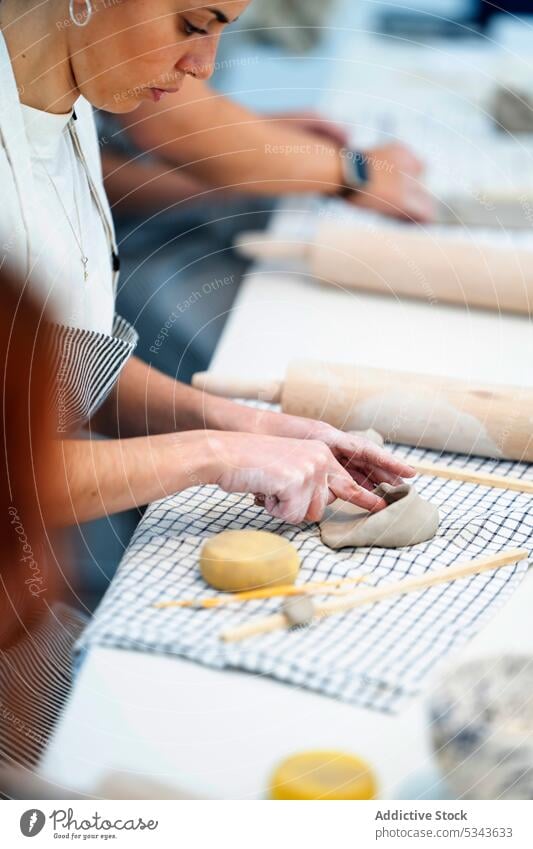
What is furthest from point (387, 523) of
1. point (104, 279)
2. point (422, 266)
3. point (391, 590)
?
point (422, 266)

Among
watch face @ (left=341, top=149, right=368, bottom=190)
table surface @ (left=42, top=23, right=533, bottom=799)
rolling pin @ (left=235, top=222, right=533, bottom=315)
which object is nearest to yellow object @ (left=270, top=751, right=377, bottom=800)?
table surface @ (left=42, top=23, right=533, bottom=799)

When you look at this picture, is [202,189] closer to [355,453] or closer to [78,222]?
[78,222]

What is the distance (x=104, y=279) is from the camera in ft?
2.74

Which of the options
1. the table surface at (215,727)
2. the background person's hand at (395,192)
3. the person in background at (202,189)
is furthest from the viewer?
the background person's hand at (395,192)

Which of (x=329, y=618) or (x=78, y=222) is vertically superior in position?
(x=78, y=222)

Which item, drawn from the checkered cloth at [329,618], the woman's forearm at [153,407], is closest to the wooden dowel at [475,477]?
the checkered cloth at [329,618]

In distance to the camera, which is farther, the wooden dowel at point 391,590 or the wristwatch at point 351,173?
the wristwatch at point 351,173

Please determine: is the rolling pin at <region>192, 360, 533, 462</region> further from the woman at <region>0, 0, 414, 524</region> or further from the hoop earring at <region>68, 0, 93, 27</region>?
the hoop earring at <region>68, 0, 93, 27</region>

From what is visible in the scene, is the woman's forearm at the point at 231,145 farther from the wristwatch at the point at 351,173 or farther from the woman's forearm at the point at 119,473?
the woman's forearm at the point at 119,473

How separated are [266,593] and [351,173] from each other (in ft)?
2.61

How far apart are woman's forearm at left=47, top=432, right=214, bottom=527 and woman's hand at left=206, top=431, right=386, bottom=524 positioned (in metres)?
0.01

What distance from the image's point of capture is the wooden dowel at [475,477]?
2.56 feet

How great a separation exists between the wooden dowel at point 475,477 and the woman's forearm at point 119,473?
191 mm

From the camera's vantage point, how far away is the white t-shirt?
0.76m
